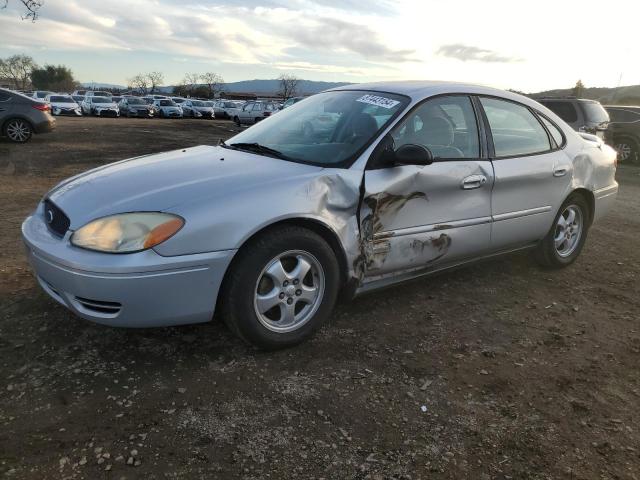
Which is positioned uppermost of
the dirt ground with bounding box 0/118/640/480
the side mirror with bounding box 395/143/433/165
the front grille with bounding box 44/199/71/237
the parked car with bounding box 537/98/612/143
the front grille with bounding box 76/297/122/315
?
the parked car with bounding box 537/98/612/143

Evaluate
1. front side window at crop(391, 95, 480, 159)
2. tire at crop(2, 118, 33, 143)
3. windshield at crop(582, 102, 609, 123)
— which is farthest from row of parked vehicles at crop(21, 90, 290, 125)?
front side window at crop(391, 95, 480, 159)

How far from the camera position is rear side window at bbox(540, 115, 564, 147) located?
431 centimetres

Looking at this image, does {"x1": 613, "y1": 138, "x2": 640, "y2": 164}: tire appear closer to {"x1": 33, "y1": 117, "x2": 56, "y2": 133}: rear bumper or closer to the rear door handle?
the rear door handle

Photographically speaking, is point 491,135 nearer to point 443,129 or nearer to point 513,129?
point 513,129

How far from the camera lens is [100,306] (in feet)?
8.32

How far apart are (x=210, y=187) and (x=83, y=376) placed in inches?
46.4

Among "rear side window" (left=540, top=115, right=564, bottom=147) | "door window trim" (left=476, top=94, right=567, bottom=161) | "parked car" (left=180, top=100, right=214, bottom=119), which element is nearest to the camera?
"door window trim" (left=476, top=94, right=567, bottom=161)

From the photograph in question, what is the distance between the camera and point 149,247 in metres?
2.49

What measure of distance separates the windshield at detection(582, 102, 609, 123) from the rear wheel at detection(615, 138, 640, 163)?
2.08 metres

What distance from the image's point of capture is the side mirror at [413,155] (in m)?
3.07

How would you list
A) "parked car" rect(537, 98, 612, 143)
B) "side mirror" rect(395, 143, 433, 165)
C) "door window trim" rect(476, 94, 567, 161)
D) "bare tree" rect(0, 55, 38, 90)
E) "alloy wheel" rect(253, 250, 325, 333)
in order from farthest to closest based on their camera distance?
"bare tree" rect(0, 55, 38, 90)
"parked car" rect(537, 98, 612, 143)
"door window trim" rect(476, 94, 567, 161)
"side mirror" rect(395, 143, 433, 165)
"alloy wheel" rect(253, 250, 325, 333)

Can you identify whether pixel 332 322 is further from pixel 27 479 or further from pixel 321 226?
pixel 27 479

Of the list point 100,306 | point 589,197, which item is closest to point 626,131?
point 589,197

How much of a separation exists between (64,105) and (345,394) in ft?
110
